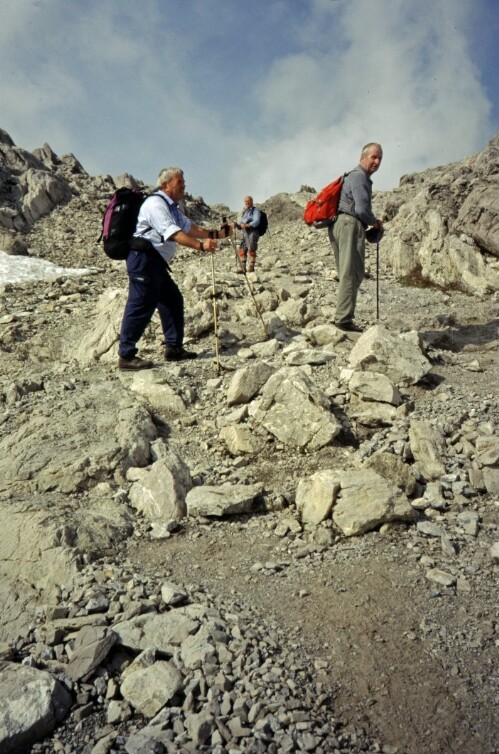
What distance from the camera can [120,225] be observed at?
641 centimetres

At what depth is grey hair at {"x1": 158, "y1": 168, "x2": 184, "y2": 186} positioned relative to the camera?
6582mm

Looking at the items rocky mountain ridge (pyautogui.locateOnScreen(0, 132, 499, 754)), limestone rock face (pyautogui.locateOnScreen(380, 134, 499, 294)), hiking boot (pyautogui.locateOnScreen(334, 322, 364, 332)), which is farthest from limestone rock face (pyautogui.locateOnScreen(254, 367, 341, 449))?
limestone rock face (pyautogui.locateOnScreen(380, 134, 499, 294))

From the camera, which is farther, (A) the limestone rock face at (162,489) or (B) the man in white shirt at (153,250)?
(B) the man in white shirt at (153,250)

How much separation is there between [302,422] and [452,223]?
10735 millimetres

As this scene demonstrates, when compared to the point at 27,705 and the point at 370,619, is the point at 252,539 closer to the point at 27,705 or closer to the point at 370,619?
the point at 370,619

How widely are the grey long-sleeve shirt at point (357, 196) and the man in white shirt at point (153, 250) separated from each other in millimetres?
2043

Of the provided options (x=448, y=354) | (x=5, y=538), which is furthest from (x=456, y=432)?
(x=5, y=538)

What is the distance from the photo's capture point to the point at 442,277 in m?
12.1

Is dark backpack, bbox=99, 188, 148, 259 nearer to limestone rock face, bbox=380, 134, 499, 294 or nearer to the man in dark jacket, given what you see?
the man in dark jacket

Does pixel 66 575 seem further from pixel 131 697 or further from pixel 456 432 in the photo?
pixel 456 432

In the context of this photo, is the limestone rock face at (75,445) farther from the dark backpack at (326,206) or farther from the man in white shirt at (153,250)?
the dark backpack at (326,206)

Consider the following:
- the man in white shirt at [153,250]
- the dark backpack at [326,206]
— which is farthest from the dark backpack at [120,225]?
the dark backpack at [326,206]

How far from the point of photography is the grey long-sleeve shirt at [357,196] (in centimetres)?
704

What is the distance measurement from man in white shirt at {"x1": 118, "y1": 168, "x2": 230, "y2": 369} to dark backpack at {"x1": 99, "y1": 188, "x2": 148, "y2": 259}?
10cm
